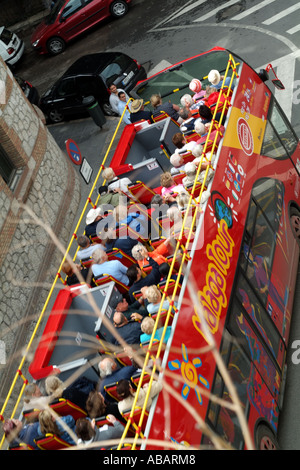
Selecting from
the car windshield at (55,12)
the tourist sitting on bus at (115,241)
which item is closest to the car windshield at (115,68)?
the car windshield at (55,12)

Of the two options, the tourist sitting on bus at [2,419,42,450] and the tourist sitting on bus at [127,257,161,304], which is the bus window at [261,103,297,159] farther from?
the tourist sitting on bus at [2,419,42,450]

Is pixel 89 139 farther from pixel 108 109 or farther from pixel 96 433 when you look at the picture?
pixel 96 433

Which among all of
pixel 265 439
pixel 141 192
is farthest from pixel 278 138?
pixel 265 439

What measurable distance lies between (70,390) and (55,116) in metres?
13.3

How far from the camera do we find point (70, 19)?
75.6 ft

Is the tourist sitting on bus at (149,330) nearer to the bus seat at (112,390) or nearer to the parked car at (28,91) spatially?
the bus seat at (112,390)

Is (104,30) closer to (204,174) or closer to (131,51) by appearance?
(131,51)

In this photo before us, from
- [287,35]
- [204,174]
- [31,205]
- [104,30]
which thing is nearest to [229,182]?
[204,174]

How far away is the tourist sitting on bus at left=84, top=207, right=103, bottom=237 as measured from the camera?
→ 10.2 metres

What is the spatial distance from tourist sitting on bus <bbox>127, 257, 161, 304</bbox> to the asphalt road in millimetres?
6196

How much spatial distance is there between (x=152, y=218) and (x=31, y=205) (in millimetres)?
5078

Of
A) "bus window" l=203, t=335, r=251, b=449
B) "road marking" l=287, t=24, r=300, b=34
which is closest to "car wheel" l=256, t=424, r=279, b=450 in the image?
"bus window" l=203, t=335, r=251, b=449

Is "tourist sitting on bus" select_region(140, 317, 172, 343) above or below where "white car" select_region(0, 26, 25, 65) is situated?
above

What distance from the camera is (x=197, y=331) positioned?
6.86m
